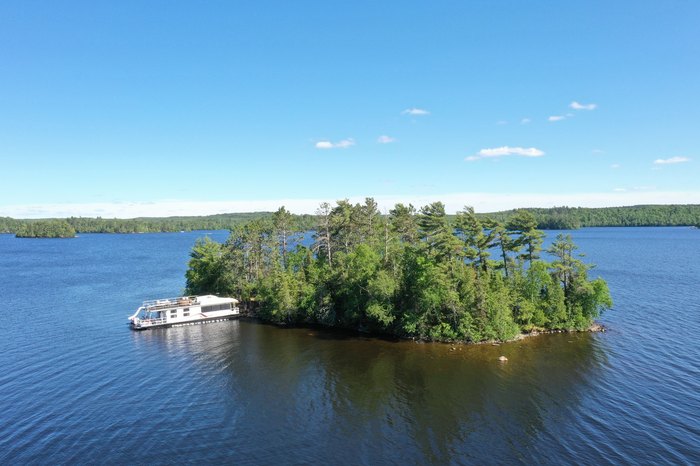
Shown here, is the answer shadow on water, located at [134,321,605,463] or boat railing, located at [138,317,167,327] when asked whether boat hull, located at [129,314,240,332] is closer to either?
boat railing, located at [138,317,167,327]

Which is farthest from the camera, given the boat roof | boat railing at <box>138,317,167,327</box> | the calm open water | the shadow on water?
the boat roof

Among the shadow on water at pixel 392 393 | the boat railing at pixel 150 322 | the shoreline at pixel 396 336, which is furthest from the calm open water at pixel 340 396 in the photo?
the boat railing at pixel 150 322

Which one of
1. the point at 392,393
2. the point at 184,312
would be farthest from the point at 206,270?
the point at 392,393

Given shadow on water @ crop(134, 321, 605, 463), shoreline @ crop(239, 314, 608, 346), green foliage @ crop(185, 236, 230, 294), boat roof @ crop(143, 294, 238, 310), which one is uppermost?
green foliage @ crop(185, 236, 230, 294)

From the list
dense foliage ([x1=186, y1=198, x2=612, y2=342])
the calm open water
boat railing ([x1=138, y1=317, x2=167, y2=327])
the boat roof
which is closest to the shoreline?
dense foliage ([x1=186, y1=198, x2=612, y2=342])

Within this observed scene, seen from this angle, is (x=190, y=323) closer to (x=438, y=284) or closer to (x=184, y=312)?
(x=184, y=312)

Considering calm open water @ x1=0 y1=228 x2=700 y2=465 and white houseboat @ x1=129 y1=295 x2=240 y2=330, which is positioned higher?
white houseboat @ x1=129 y1=295 x2=240 y2=330
